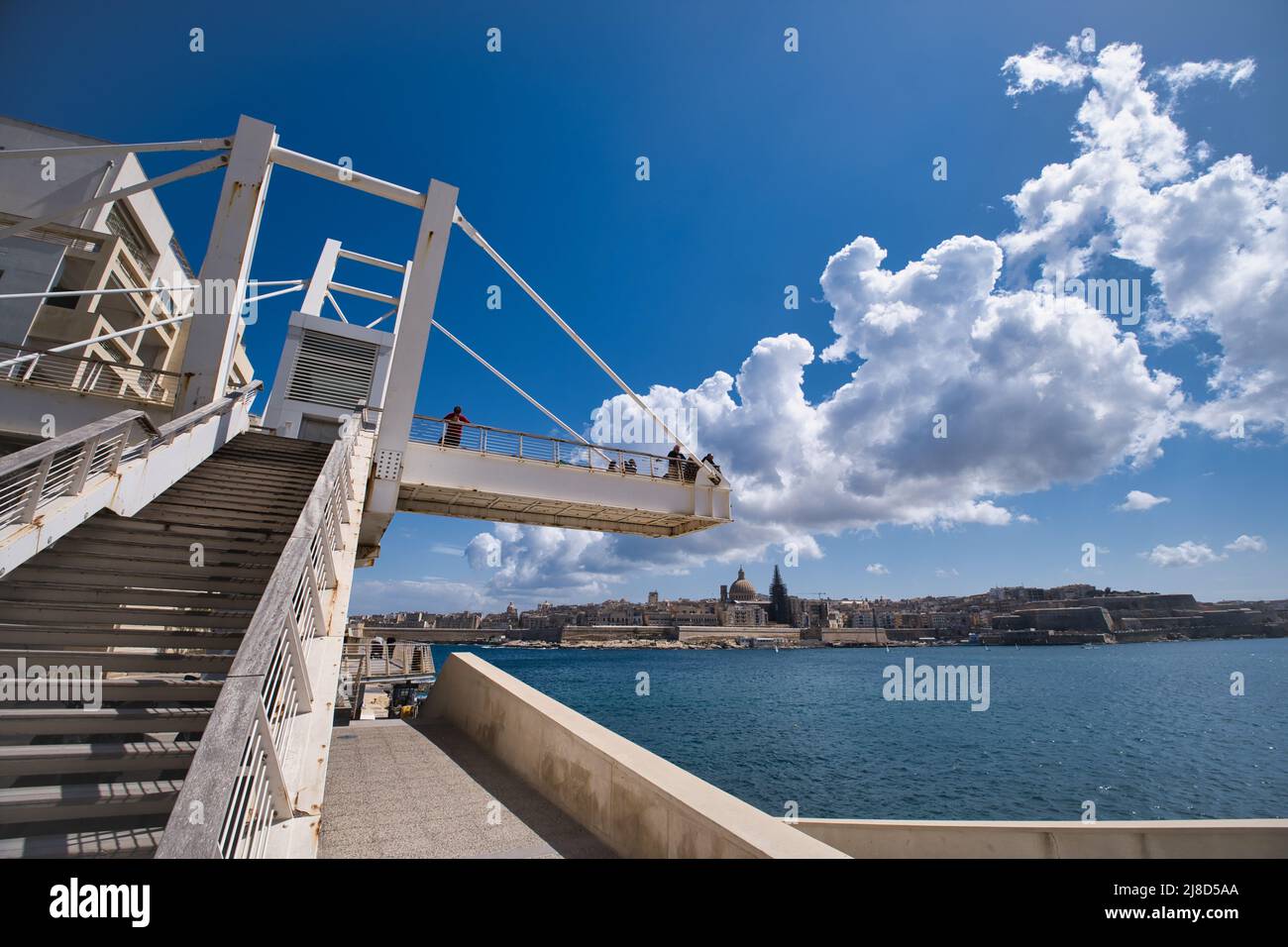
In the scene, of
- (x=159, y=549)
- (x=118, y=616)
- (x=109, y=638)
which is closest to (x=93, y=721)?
(x=109, y=638)

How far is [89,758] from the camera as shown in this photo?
369cm

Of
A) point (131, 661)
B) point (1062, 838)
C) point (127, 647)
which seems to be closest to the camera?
point (131, 661)

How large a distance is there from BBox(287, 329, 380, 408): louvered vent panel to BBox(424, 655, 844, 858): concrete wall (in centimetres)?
1246

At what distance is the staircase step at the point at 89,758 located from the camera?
355 cm

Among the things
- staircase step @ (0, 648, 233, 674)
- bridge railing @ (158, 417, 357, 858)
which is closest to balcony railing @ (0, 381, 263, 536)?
staircase step @ (0, 648, 233, 674)

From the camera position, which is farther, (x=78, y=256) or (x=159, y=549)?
(x=78, y=256)

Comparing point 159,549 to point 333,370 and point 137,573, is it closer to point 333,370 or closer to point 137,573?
point 137,573

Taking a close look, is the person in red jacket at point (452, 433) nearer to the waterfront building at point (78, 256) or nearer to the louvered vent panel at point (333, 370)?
the louvered vent panel at point (333, 370)

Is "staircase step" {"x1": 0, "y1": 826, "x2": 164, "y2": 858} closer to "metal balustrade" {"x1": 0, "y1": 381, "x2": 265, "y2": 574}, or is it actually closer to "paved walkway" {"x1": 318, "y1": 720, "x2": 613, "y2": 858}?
"paved walkway" {"x1": 318, "y1": 720, "x2": 613, "y2": 858}

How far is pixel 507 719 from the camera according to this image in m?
7.26

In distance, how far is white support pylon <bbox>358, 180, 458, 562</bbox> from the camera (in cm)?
1309

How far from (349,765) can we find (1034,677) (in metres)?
85.9

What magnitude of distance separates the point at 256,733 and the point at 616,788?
2.85 metres
